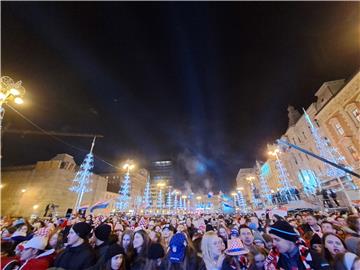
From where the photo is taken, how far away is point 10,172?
58.9 metres

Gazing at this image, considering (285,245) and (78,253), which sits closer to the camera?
(285,245)

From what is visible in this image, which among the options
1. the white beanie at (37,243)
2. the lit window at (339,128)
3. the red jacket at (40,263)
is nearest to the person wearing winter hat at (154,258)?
the red jacket at (40,263)

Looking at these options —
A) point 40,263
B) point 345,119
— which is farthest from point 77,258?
point 345,119

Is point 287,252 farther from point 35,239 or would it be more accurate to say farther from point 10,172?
point 10,172

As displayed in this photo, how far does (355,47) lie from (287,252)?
27937 millimetres


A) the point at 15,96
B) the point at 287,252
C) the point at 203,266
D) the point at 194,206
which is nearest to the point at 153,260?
the point at 203,266

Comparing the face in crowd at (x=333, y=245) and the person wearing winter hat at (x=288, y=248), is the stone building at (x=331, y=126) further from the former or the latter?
the person wearing winter hat at (x=288, y=248)

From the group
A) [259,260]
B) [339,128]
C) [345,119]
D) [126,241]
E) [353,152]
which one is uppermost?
[345,119]

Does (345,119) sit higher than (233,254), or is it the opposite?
(345,119)

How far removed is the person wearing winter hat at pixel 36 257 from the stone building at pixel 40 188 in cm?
5533

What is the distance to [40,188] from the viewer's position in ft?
166

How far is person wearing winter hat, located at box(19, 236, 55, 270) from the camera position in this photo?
3253 mm

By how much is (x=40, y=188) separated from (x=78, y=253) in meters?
64.2

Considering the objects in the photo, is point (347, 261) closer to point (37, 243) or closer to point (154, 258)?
point (154, 258)
